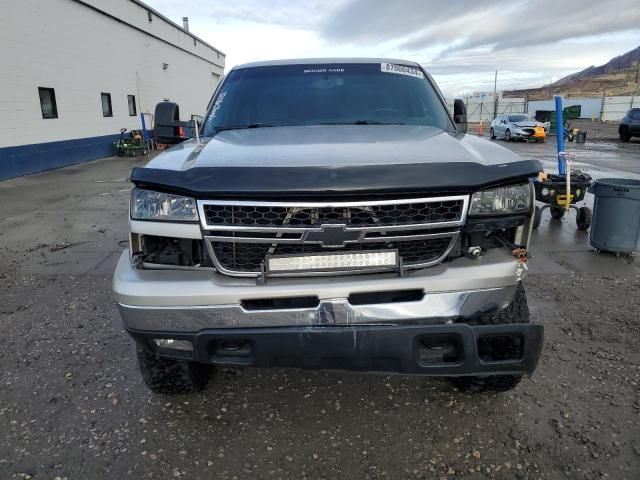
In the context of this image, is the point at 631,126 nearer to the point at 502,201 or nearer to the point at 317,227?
the point at 502,201

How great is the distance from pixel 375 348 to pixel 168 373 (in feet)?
4.16

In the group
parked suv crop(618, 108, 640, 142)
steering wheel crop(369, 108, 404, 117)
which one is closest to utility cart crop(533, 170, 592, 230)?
steering wheel crop(369, 108, 404, 117)

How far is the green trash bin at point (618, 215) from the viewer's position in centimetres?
537

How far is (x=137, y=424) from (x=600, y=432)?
2474 millimetres

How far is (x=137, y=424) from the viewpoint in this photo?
266 centimetres

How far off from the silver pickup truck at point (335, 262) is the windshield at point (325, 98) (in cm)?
125

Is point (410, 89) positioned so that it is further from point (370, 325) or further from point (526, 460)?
point (526, 460)

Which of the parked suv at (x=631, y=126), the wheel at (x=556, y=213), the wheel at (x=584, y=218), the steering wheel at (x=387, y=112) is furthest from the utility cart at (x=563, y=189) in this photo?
the parked suv at (x=631, y=126)

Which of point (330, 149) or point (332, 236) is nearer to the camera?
point (332, 236)

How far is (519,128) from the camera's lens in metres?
25.0

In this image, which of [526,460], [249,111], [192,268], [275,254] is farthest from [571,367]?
[249,111]

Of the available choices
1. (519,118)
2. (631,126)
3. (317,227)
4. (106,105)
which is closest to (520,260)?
(317,227)

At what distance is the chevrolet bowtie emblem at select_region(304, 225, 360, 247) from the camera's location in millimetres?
2109

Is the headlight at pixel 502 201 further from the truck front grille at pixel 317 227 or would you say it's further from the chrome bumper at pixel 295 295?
the chrome bumper at pixel 295 295
